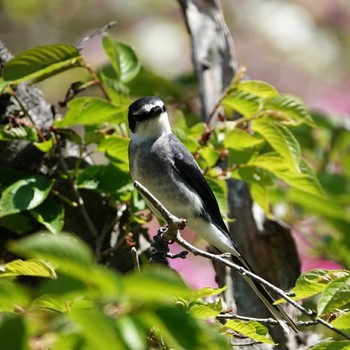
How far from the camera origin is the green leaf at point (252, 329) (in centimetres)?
188

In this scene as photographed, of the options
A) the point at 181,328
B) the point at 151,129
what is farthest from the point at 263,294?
the point at 181,328

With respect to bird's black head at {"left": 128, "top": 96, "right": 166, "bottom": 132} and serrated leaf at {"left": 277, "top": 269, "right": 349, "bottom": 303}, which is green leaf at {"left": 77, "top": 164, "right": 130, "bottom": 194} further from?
serrated leaf at {"left": 277, "top": 269, "right": 349, "bottom": 303}

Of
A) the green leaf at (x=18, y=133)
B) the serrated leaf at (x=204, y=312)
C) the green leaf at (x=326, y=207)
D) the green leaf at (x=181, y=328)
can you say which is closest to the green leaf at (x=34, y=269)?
the serrated leaf at (x=204, y=312)

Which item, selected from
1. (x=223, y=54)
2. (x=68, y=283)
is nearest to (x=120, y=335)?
(x=68, y=283)

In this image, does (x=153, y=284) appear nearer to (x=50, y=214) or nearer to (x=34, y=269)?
(x=34, y=269)

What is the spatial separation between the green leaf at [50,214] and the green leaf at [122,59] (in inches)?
20.6

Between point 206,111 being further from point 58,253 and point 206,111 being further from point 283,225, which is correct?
point 58,253

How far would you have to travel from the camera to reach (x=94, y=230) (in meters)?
2.82

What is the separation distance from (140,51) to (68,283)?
487 cm

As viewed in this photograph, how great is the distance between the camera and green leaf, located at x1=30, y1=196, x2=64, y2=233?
260 centimetres

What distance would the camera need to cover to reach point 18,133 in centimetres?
262

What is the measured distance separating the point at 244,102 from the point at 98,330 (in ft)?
5.68

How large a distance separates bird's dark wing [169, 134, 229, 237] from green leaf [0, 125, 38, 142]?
1.64 feet

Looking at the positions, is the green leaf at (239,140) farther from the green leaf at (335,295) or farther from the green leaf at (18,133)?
the green leaf at (335,295)
